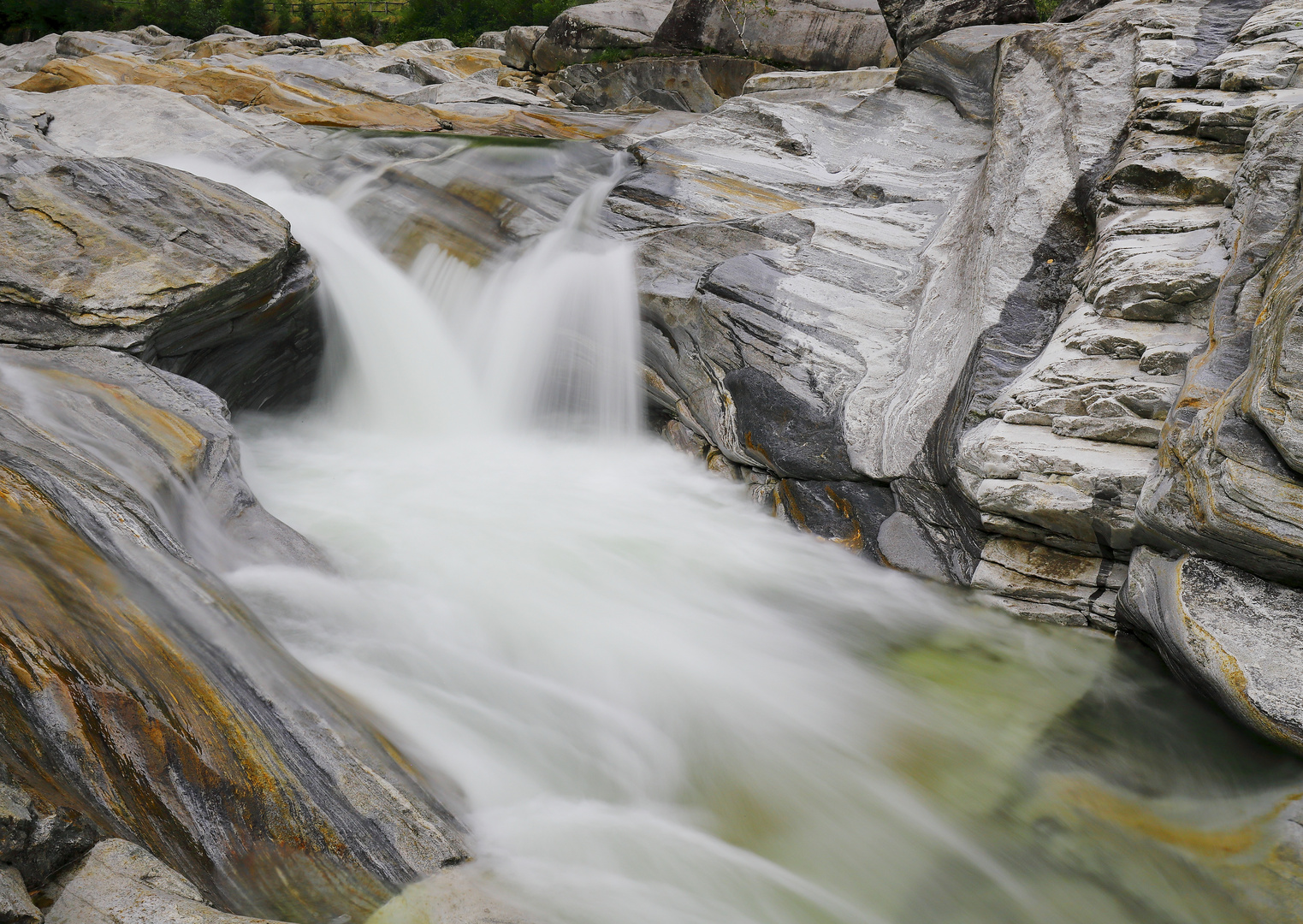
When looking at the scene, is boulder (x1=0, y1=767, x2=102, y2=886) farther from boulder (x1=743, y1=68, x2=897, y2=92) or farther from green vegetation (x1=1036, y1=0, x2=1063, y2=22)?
green vegetation (x1=1036, y1=0, x2=1063, y2=22)

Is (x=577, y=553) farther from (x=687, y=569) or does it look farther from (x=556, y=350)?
(x=556, y=350)

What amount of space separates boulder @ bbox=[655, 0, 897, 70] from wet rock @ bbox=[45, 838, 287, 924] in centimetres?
1431

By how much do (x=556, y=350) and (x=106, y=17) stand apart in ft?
98.6

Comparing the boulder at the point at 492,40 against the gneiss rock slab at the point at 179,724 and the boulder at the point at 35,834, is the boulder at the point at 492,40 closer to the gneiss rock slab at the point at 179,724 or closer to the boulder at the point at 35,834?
the gneiss rock slab at the point at 179,724

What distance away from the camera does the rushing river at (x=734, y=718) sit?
9.57 feet

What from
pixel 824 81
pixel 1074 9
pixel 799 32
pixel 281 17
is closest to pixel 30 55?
pixel 799 32

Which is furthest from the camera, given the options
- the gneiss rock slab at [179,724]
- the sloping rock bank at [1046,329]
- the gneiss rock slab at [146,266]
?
the gneiss rock slab at [146,266]

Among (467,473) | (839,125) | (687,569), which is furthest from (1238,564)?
(839,125)

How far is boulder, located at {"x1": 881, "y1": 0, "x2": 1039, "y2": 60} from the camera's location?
9.41 m

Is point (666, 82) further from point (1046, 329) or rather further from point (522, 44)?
point (1046, 329)

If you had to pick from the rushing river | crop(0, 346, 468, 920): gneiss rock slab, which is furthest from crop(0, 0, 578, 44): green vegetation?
crop(0, 346, 468, 920): gneiss rock slab

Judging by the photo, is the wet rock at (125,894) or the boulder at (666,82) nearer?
the wet rock at (125,894)

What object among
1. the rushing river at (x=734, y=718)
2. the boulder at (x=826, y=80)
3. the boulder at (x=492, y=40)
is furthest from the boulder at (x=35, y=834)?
the boulder at (x=492, y=40)

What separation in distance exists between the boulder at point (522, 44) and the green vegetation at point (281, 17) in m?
5.65
